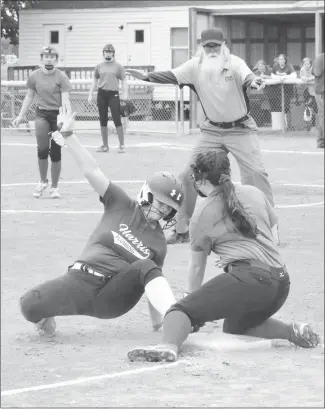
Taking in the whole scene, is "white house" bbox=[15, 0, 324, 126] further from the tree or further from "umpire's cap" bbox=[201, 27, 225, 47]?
"umpire's cap" bbox=[201, 27, 225, 47]

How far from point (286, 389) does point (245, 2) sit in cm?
2866

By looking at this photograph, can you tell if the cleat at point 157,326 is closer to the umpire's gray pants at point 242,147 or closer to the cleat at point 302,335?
the cleat at point 302,335

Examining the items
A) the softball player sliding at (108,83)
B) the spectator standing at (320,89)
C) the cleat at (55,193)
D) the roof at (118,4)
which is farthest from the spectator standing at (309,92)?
the cleat at (55,193)

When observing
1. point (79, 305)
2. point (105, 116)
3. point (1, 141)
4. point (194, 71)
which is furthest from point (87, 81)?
point (79, 305)

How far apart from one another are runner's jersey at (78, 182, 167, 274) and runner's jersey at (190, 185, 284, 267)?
590mm

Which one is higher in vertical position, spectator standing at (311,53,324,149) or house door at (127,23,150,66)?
house door at (127,23,150,66)

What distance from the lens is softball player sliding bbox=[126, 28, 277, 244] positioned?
11.3 meters

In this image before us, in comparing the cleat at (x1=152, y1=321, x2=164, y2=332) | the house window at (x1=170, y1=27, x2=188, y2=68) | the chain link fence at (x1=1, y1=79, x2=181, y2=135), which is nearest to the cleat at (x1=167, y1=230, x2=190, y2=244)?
the cleat at (x1=152, y1=321, x2=164, y2=332)

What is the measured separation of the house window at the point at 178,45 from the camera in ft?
118

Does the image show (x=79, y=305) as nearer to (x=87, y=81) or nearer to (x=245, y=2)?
(x=87, y=81)

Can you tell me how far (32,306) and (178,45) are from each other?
28.0 metres

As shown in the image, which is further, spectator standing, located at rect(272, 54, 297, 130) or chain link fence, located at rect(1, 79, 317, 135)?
chain link fence, located at rect(1, 79, 317, 135)

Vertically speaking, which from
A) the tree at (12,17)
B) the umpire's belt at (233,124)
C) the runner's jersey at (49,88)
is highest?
the tree at (12,17)

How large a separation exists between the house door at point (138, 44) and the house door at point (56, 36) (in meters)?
2.11
